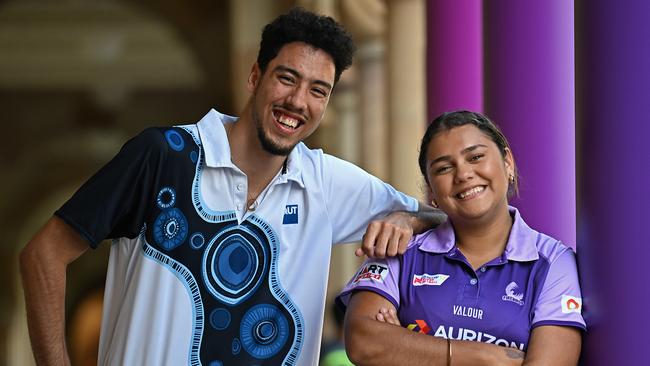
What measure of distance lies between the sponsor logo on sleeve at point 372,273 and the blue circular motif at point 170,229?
1.69 feet

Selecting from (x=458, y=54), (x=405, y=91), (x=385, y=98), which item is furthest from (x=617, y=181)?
(x=385, y=98)

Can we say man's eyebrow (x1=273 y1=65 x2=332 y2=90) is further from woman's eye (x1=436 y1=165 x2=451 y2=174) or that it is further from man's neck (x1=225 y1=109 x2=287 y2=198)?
woman's eye (x1=436 y1=165 x2=451 y2=174)

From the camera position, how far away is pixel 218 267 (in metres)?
3.28

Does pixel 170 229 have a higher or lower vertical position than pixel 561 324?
higher

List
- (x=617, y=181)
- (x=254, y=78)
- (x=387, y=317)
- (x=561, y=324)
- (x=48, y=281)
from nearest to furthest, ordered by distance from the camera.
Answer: (x=617, y=181) < (x=561, y=324) < (x=387, y=317) < (x=48, y=281) < (x=254, y=78)

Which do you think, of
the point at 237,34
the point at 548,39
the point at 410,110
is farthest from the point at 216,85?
the point at 548,39

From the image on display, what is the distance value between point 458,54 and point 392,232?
2.79m

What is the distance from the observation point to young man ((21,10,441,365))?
10.5 ft

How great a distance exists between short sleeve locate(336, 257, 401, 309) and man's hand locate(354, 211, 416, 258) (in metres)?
0.02

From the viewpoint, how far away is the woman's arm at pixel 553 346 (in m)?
2.78

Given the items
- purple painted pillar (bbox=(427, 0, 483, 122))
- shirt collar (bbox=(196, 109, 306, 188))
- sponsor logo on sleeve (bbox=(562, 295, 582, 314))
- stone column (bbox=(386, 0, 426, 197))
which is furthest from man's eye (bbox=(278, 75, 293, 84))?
stone column (bbox=(386, 0, 426, 197))

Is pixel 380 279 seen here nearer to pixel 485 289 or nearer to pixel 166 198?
pixel 485 289

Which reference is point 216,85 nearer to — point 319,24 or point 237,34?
point 237,34

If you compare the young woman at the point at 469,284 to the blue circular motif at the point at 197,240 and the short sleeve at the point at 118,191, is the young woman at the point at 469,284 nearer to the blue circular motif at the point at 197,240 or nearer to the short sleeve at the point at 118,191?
the blue circular motif at the point at 197,240
